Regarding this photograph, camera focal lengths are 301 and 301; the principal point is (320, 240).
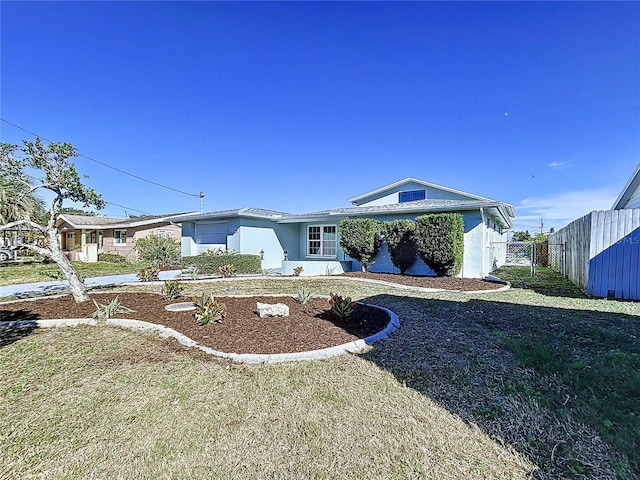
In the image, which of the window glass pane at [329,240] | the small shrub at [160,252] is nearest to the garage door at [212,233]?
the small shrub at [160,252]

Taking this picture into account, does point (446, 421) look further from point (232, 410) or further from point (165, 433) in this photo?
point (165, 433)

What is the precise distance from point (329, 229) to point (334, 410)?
1393 cm

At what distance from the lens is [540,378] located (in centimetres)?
341

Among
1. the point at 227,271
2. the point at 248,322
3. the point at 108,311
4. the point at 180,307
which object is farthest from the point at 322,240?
the point at 108,311

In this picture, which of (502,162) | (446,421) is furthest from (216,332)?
(502,162)

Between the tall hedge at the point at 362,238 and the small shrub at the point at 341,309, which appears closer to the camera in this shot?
the small shrub at the point at 341,309

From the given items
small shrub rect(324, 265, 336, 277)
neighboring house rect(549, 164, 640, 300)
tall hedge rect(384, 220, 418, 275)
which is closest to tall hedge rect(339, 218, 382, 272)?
tall hedge rect(384, 220, 418, 275)

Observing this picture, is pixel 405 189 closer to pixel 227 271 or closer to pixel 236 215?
pixel 236 215

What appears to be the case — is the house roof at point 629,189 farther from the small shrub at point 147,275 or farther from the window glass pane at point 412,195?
the small shrub at point 147,275

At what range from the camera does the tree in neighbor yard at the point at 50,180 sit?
21.0 feet

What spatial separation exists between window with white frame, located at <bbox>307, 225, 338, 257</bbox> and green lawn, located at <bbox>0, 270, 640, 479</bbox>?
1169cm

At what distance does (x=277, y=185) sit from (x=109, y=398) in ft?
77.9

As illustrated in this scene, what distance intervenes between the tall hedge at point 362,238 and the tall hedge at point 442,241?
198 cm

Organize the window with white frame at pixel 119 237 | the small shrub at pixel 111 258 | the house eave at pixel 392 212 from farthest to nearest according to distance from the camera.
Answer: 1. the window with white frame at pixel 119 237
2. the small shrub at pixel 111 258
3. the house eave at pixel 392 212
